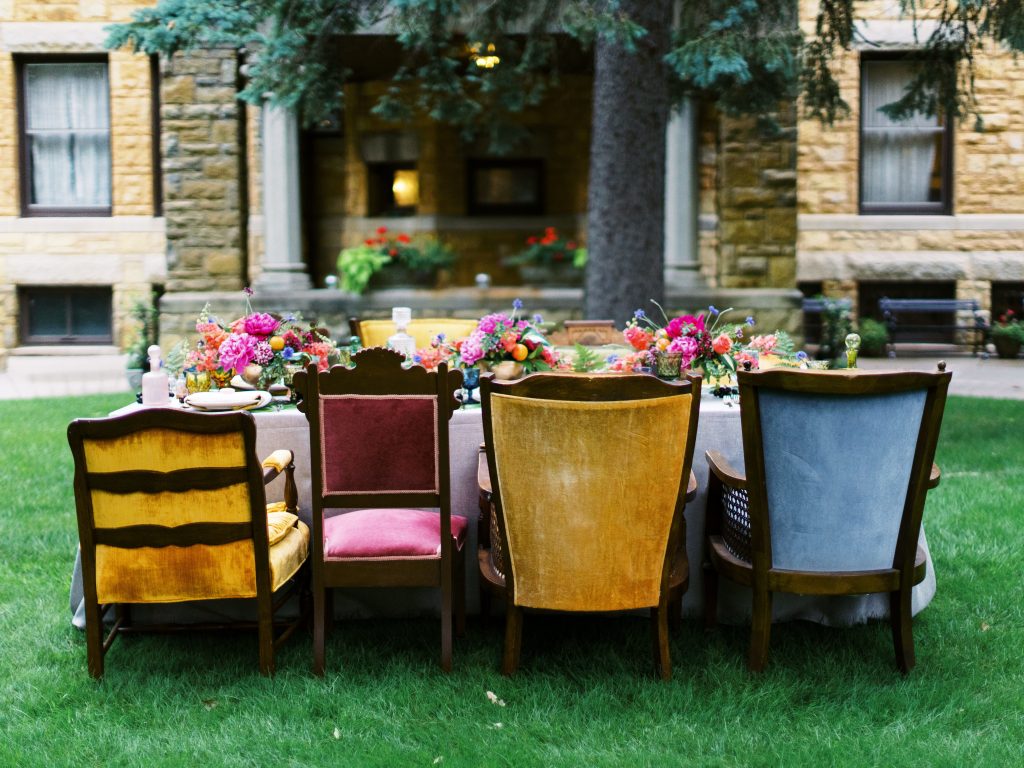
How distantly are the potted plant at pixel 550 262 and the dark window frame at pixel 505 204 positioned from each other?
0.70 metres

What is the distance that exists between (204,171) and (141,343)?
1.80 metres

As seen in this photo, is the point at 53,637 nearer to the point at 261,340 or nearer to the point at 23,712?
the point at 23,712

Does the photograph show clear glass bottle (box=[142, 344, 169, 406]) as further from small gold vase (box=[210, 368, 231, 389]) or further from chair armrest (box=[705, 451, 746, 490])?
chair armrest (box=[705, 451, 746, 490])

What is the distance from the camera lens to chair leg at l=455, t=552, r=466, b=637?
403 cm

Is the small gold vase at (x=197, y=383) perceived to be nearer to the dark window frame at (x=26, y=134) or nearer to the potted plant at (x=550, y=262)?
the potted plant at (x=550, y=262)

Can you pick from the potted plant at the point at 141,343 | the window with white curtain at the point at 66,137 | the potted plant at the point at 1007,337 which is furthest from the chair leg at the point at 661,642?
the window with white curtain at the point at 66,137

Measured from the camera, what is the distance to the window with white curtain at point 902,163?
1337cm

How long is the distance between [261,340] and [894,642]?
284cm

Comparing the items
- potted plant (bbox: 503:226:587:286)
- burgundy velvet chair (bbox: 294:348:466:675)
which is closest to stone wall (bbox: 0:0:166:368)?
potted plant (bbox: 503:226:587:286)

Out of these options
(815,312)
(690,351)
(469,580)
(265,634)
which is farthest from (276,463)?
(815,312)

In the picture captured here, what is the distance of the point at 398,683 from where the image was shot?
369 centimetres

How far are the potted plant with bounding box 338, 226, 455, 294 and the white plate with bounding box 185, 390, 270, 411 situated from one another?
20.9ft

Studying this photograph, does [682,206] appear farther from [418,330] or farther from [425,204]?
[418,330]

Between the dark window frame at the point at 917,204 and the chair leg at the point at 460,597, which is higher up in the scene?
the dark window frame at the point at 917,204
